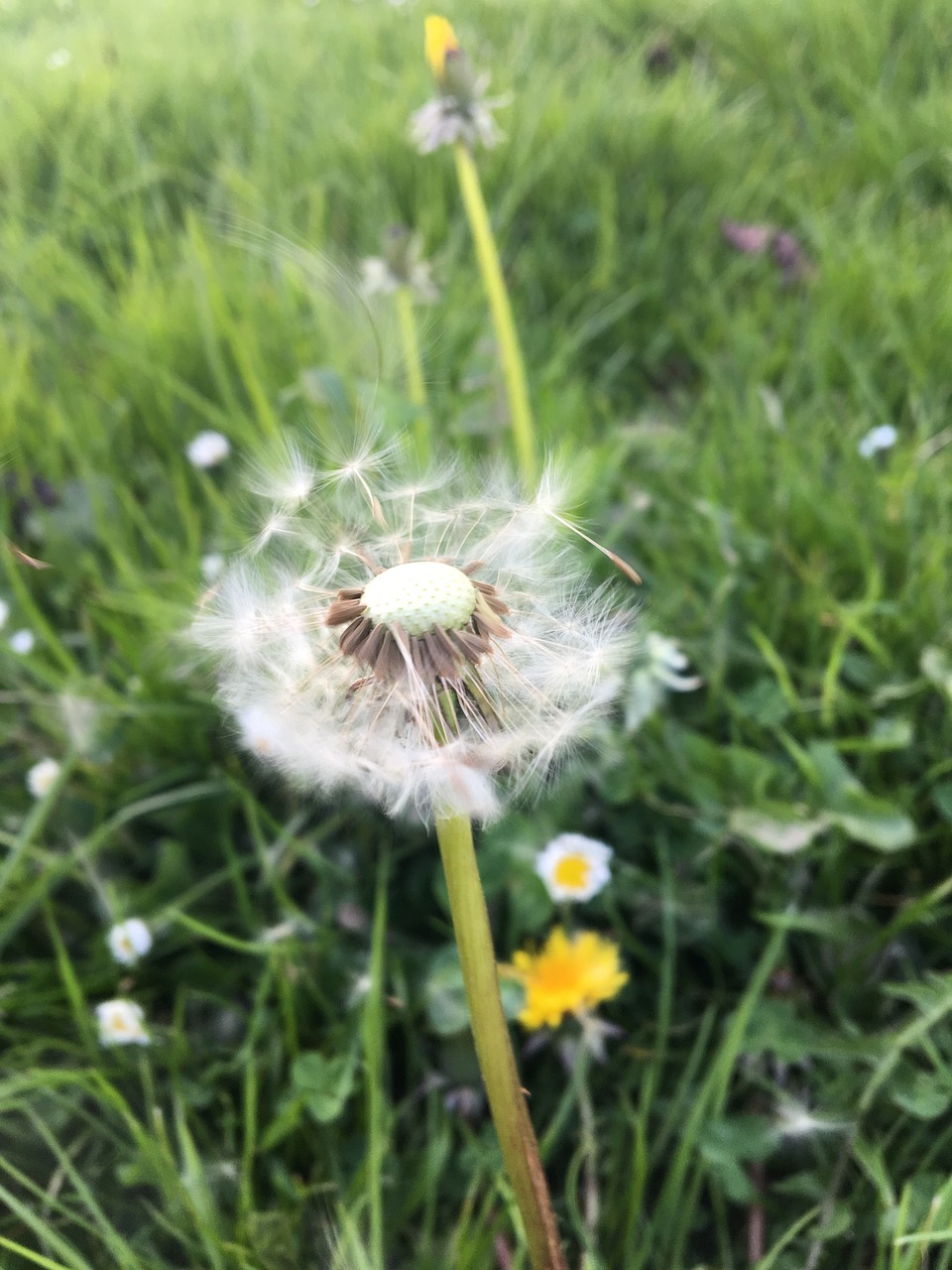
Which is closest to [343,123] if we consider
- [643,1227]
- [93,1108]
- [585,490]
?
[585,490]

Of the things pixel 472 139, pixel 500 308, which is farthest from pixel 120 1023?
pixel 472 139

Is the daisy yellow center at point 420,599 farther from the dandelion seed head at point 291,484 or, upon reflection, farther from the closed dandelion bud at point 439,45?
the closed dandelion bud at point 439,45

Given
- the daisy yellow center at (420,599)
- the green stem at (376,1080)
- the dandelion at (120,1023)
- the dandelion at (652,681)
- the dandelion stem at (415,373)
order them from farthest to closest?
the dandelion stem at (415,373)
the dandelion at (652,681)
the dandelion at (120,1023)
the green stem at (376,1080)
the daisy yellow center at (420,599)

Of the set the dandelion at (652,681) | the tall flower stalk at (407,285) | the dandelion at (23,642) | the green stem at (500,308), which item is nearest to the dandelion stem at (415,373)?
the tall flower stalk at (407,285)

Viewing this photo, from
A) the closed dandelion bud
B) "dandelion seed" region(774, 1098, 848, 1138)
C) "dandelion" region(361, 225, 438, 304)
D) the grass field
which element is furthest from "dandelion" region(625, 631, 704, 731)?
the closed dandelion bud

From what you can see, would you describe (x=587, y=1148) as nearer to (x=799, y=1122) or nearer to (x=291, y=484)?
(x=799, y=1122)

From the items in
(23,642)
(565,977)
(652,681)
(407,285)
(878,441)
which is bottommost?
(565,977)

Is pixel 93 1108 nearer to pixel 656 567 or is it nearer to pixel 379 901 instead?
pixel 379 901
